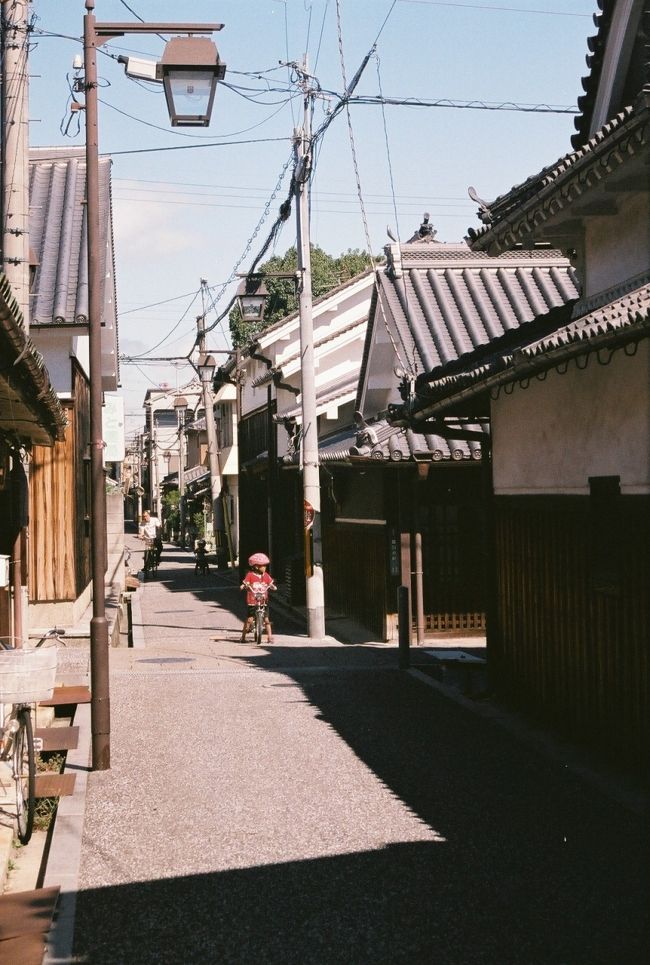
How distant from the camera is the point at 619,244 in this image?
35.1ft

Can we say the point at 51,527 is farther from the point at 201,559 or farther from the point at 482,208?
the point at 201,559

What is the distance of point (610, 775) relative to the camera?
29.5 ft

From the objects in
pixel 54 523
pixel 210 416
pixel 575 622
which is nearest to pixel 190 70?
pixel 575 622

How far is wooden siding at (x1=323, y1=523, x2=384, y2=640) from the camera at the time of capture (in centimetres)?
2075

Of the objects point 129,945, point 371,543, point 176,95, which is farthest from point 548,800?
point 371,543

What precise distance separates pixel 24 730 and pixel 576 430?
5.68 meters

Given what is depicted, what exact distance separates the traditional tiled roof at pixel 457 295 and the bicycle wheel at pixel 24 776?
1436 cm

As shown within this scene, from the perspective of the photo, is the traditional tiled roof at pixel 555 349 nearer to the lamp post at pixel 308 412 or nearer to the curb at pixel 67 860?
the curb at pixel 67 860

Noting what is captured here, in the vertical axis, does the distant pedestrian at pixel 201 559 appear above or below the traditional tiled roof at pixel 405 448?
below

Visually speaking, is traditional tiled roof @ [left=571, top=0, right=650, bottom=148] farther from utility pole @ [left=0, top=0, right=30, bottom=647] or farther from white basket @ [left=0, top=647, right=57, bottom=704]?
white basket @ [left=0, top=647, right=57, bottom=704]

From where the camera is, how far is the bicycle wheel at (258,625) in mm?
20500

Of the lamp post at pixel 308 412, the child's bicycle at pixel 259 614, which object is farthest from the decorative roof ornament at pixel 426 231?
the child's bicycle at pixel 259 614

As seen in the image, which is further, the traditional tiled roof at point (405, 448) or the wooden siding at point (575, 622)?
the traditional tiled roof at point (405, 448)

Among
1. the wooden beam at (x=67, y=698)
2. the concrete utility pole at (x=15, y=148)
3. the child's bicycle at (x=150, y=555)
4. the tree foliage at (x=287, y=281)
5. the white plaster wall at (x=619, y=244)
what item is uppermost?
the tree foliage at (x=287, y=281)
